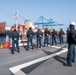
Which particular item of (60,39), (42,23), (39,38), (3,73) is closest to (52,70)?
(3,73)

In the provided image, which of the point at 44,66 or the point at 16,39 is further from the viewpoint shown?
the point at 16,39

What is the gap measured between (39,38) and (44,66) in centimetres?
984

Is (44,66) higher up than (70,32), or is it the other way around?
(70,32)

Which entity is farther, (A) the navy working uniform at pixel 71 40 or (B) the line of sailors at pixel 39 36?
(B) the line of sailors at pixel 39 36

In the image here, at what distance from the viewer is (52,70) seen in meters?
9.70

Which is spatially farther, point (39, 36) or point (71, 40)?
point (39, 36)

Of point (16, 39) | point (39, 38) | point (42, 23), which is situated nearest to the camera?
point (16, 39)

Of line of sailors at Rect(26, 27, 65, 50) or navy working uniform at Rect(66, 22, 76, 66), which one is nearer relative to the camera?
navy working uniform at Rect(66, 22, 76, 66)

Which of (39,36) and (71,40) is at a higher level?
(71,40)

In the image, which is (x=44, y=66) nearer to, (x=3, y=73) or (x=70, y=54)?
(x=70, y=54)

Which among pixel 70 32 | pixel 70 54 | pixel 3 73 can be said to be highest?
pixel 70 32

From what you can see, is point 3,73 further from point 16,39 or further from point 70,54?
point 16,39

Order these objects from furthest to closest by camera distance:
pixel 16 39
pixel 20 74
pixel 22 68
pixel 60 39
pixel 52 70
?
pixel 60 39
pixel 16 39
pixel 22 68
pixel 52 70
pixel 20 74

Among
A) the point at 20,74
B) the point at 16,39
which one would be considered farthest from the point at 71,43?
the point at 16,39
